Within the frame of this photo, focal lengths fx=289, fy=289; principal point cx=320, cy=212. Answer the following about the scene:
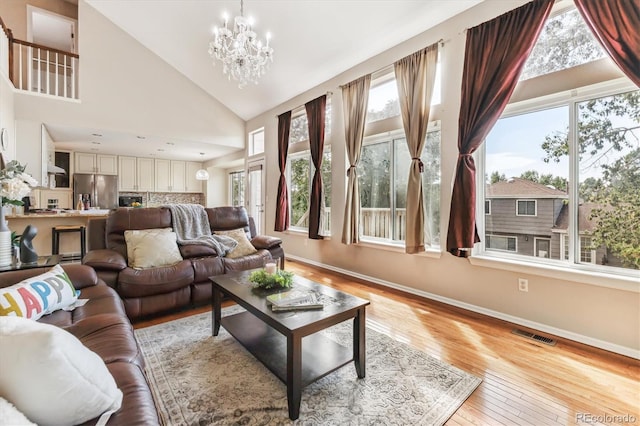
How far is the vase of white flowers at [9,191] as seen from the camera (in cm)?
225

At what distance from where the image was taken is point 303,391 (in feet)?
5.74

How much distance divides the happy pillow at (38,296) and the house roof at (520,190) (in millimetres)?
3614

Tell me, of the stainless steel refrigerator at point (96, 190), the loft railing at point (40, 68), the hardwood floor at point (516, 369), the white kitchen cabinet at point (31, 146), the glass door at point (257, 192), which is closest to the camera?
the hardwood floor at point (516, 369)

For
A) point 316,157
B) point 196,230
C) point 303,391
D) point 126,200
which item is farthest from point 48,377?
point 126,200

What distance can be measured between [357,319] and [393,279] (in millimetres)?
2044

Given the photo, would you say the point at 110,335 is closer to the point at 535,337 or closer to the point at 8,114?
the point at 535,337

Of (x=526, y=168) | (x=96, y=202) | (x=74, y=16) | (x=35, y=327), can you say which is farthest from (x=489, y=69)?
(x=96, y=202)

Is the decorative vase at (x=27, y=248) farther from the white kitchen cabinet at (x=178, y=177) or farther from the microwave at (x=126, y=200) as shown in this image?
the white kitchen cabinet at (x=178, y=177)

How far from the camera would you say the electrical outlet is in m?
2.64

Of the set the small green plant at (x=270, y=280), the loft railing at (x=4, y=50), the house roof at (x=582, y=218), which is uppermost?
the loft railing at (x=4, y=50)

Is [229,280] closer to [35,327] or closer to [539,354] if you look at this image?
[35,327]

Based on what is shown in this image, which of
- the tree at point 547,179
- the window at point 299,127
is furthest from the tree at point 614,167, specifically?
the window at point 299,127

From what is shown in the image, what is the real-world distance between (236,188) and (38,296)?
7290mm

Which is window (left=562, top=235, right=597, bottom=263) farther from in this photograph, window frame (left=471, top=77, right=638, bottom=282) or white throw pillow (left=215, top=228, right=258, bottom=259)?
white throw pillow (left=215, top=228, right=258, bottom=259)
